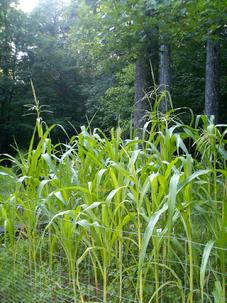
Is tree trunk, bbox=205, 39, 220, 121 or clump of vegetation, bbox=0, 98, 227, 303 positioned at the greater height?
tree trunk, bbox=205, 39, 220, 121

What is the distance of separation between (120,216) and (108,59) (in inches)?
205

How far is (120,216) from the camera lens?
1.40 meters

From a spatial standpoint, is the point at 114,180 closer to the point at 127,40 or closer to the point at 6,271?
the point at 6,271

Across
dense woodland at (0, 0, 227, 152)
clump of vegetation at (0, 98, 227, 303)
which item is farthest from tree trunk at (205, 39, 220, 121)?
clump of vegetation at (0, 98, 227, 303)

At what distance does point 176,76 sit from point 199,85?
25.5 inches

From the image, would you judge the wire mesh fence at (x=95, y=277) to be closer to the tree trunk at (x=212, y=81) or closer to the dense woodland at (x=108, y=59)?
the dense woodland at (x=108, y=59)

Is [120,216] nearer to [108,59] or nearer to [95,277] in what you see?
[95,277]

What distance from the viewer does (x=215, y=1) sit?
111 inches

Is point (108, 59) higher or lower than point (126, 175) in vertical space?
higher

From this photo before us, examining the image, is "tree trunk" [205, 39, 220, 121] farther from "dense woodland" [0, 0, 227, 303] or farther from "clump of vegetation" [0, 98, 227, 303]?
"clump of vegetation" [0, 98, 227, 303]

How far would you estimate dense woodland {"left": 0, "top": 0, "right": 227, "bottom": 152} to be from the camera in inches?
148

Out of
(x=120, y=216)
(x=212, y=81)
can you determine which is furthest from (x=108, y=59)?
(x=120, y=216)

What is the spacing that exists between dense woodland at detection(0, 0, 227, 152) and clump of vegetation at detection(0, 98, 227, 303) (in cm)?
133

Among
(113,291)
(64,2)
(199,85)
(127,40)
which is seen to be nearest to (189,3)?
(127,40)
